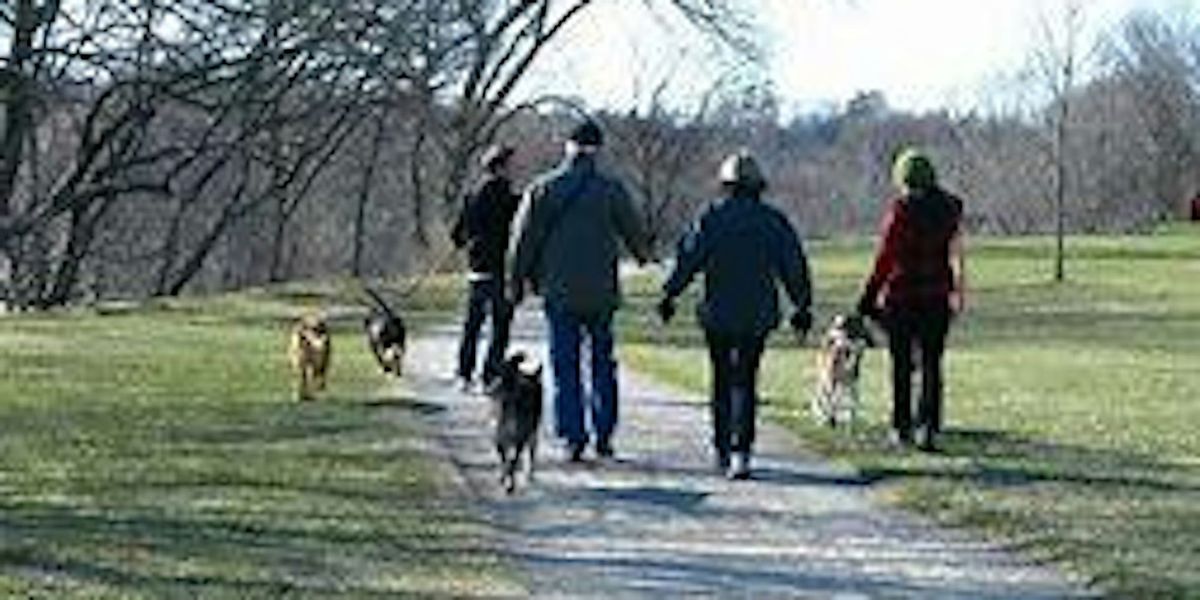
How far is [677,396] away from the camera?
22.5 metres

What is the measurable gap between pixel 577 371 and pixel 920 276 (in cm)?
252

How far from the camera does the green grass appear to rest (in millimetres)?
12836

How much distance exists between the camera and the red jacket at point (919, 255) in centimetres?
1662

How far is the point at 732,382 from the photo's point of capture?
15453 millimetres

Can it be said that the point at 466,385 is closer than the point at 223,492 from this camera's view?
No

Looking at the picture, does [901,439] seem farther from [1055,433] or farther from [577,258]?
[577,258]

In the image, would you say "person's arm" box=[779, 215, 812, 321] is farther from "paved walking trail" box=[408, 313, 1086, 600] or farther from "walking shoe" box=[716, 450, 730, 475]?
"paved walking trail" box=[408, 313, 1086, 600]

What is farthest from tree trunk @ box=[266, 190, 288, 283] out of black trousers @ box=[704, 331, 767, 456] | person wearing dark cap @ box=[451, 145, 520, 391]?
black trousers @ box=[704, 331, 767, 456]

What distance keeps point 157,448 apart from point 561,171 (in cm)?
388

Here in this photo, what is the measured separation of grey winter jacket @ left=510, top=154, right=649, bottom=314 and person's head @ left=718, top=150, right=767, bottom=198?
2.29 ft

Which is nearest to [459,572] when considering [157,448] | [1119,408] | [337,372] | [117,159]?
[117,159]

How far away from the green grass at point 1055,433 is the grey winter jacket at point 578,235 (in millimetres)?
2059

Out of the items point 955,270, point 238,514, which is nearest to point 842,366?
point 955,270

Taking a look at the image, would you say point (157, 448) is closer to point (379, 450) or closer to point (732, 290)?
point (379, 450)
